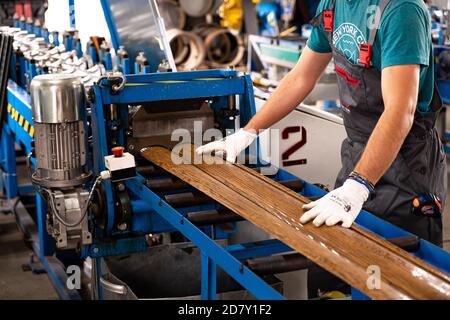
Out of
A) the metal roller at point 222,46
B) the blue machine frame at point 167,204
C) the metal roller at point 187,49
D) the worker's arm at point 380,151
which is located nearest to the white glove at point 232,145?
the blue machine frame at point 167,204

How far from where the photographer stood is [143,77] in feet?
9.68

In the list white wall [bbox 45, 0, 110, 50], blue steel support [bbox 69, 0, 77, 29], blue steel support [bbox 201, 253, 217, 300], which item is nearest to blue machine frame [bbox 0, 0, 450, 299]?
blue steel support [bbox 201, 253, 217, 300]

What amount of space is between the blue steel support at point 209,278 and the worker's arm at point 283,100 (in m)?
0.64

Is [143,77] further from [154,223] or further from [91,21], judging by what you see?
[91,21]

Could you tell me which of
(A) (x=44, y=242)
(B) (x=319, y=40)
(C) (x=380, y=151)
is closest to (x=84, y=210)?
(B) (x=319, y=40)

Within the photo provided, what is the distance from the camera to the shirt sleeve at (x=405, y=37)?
227 cm

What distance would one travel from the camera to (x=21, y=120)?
156 inches

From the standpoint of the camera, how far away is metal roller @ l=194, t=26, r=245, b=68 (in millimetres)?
10422

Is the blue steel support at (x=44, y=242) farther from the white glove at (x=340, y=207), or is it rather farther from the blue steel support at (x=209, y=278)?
the white glove at (x=340, y=207)

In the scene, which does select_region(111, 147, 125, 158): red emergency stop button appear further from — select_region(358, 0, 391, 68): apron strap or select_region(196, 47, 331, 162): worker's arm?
select_region(358, 0, 391, 68): apron strap

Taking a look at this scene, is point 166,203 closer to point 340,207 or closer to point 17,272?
point 340,207

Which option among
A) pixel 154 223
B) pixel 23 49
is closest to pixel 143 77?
pixel 154 223

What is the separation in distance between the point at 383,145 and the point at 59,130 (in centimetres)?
128

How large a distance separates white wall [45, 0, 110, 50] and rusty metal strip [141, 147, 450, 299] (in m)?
1.94
